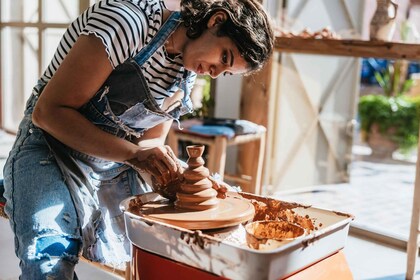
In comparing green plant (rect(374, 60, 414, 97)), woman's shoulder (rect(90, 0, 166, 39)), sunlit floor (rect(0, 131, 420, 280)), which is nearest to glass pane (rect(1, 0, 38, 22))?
sunlit floor (rect(0, 131, 420, 280))

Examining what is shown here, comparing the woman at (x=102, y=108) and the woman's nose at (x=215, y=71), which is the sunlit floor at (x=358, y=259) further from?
the woman's nose at (x=215, y=71)

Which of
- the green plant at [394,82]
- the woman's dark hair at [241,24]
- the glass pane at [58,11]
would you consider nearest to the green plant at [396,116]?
the green plant at [394,82]

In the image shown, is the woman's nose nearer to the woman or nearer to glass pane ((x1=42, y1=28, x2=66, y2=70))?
the woman

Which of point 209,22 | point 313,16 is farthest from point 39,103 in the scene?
point 313,16

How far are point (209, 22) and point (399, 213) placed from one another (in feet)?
8.94

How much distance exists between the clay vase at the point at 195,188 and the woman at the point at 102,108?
4 centimetres

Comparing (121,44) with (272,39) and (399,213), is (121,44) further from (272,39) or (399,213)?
(399,213)

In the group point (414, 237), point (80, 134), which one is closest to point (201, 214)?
point (80, 134)

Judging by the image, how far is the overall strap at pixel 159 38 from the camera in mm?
1439

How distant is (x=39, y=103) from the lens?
1.36 meters

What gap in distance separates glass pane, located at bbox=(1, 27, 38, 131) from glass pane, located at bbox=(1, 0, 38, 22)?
95mm

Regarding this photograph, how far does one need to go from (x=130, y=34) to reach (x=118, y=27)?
4cm

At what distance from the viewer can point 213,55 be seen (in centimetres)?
138

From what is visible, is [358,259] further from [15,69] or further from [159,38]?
[15,69]
